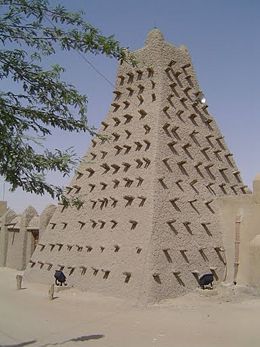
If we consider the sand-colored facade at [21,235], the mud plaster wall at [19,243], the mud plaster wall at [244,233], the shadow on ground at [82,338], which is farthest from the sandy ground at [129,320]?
the mud plaster wall at [19,243]

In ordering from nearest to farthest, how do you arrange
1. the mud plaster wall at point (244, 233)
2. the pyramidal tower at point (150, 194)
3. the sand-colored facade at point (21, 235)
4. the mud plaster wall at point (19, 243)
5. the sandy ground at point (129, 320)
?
1. the sandy ground at point (129, 320)
2. the pyramidal tower at point (150, 194)
3. the mud plaster wall at point (244, 233)
4. the sand-colored facade at point (21, 235)
5. the mud plaster wall at point (19, 243)

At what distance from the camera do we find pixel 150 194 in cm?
1530

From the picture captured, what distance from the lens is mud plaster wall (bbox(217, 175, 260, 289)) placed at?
14.9 meters

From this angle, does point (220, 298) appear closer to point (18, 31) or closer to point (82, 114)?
point (82, 114)

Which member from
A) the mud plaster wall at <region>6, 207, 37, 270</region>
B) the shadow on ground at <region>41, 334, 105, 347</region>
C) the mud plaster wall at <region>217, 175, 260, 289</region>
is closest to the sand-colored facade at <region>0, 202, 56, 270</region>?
the mud plaster wall at <region>6, 207, 37, 270</region>

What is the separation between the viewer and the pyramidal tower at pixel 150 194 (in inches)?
581

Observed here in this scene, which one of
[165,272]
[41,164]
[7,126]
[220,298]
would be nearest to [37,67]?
[7,126]

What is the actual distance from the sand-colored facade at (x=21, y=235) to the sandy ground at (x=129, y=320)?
7.88m

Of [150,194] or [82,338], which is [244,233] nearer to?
[150,194]

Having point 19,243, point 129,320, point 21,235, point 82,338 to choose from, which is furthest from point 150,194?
point 19,243

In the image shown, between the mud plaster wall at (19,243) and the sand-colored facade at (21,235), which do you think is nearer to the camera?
the sand-colored facade at (21,235)

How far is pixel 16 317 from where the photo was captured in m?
12.3

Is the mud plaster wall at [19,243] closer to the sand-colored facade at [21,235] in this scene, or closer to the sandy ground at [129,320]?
the sand-colored facade at [21,235]

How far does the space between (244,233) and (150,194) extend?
3.72 metres
